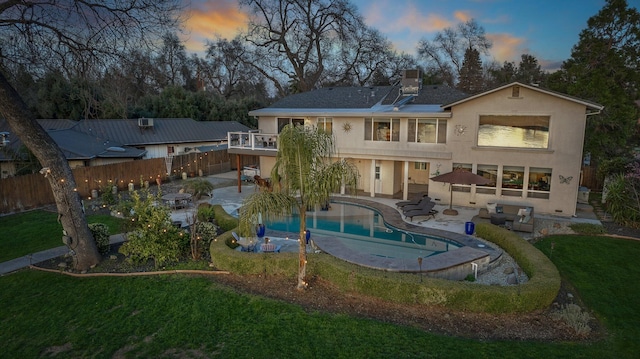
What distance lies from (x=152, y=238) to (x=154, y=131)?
20961mm

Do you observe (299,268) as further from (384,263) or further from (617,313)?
(617,313)

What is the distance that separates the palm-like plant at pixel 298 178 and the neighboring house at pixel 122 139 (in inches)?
684

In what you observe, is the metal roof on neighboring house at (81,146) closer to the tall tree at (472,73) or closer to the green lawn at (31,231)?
the green lawn at (31,231)

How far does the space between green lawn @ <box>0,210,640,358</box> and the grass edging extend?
39.2 inches

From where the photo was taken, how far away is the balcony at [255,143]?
21609 millimetres

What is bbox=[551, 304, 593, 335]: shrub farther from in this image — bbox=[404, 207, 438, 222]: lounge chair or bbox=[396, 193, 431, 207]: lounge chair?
bbox=[396, 193, 431, 207]: lounge chair

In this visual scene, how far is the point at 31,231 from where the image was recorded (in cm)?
1421

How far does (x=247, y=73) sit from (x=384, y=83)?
62.0 ft

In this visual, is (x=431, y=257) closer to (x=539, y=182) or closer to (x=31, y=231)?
(x=539, y=182)

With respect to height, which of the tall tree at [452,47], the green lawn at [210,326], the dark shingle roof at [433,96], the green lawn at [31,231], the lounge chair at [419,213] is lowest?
the green lawn at [210,326]

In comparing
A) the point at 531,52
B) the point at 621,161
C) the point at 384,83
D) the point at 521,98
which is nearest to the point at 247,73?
the point at 384,83

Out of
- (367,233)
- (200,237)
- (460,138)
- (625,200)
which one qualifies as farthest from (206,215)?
(625,200)

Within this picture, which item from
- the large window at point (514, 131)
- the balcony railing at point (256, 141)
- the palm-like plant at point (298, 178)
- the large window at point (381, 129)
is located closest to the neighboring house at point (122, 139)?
the balcony railing at point (256, 141)

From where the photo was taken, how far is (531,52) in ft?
131
